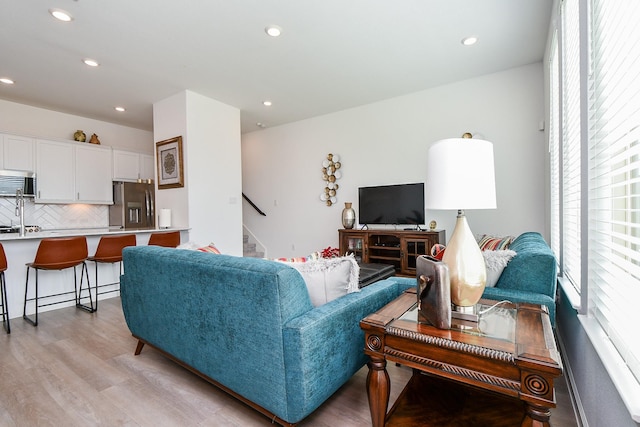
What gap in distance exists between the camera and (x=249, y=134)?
6.48 meters

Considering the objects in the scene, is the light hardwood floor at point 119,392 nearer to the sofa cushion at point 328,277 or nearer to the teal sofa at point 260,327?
the teal sofa at point 260,327

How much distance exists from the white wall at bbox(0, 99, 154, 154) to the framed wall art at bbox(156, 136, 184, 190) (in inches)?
64.8

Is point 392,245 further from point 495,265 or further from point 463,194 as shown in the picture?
point 463,194

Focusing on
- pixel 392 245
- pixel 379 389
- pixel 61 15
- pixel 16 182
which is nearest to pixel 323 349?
pixel 379 389

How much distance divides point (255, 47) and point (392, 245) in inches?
120

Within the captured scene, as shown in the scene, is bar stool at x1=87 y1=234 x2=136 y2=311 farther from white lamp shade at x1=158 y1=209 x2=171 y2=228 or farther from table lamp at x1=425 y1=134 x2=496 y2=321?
table lamp at x1=425 y1=134 x2=496 y2=321

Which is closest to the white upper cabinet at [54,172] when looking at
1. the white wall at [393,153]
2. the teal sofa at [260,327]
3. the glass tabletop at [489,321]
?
the white wall at [393,153]

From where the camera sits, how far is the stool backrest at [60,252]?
2.98 m

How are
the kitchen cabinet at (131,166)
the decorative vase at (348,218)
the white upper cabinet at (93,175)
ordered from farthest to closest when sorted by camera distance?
the kitchen cabinet at (131,166)
the white upper cabinet at (93,175)
the decorative vase at (348,218)

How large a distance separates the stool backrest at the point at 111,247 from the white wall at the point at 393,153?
2.83 metres

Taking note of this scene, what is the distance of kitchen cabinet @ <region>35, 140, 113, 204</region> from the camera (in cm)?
457

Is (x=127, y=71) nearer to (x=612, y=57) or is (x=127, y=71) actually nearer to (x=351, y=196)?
(x=351, y=196)

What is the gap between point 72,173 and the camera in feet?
15.9

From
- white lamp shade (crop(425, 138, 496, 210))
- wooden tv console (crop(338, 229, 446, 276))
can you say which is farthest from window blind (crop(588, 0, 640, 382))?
wooden tv console (crop(338, 229, 446, 276))
